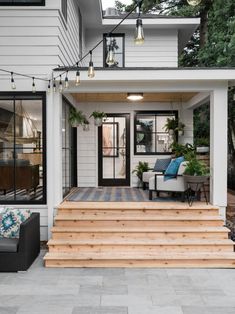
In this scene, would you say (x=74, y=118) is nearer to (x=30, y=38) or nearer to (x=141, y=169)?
(x=30, y=38)

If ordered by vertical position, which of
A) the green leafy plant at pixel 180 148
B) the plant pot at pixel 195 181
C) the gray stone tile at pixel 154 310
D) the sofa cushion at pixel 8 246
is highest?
the green leafy plant at pixel 180 148

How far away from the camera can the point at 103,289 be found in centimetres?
446

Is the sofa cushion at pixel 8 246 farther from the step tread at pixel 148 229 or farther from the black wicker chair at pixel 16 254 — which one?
the step tread at pixel 148 229

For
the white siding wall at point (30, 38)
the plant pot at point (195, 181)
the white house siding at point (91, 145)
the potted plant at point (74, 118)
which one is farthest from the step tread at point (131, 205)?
the white house siding at point (91, 145)

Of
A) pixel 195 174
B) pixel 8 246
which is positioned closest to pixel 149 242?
pixel 195 174

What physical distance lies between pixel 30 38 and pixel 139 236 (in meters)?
4.20

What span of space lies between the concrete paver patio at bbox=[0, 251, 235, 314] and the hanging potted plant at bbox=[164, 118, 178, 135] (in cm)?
514

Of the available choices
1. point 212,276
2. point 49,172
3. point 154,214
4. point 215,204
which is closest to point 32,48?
point 49,172

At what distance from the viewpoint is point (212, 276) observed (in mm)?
4961

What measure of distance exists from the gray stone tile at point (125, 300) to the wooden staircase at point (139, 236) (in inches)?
45.1

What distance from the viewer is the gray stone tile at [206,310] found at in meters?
3.80

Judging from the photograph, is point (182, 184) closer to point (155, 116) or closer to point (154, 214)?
point (154, 214)

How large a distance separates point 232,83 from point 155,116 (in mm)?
3317

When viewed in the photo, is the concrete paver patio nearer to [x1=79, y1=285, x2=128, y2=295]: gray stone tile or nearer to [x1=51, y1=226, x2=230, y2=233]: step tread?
[x1=79, y1=285, x2=128, y2=295]: gray stone tile
